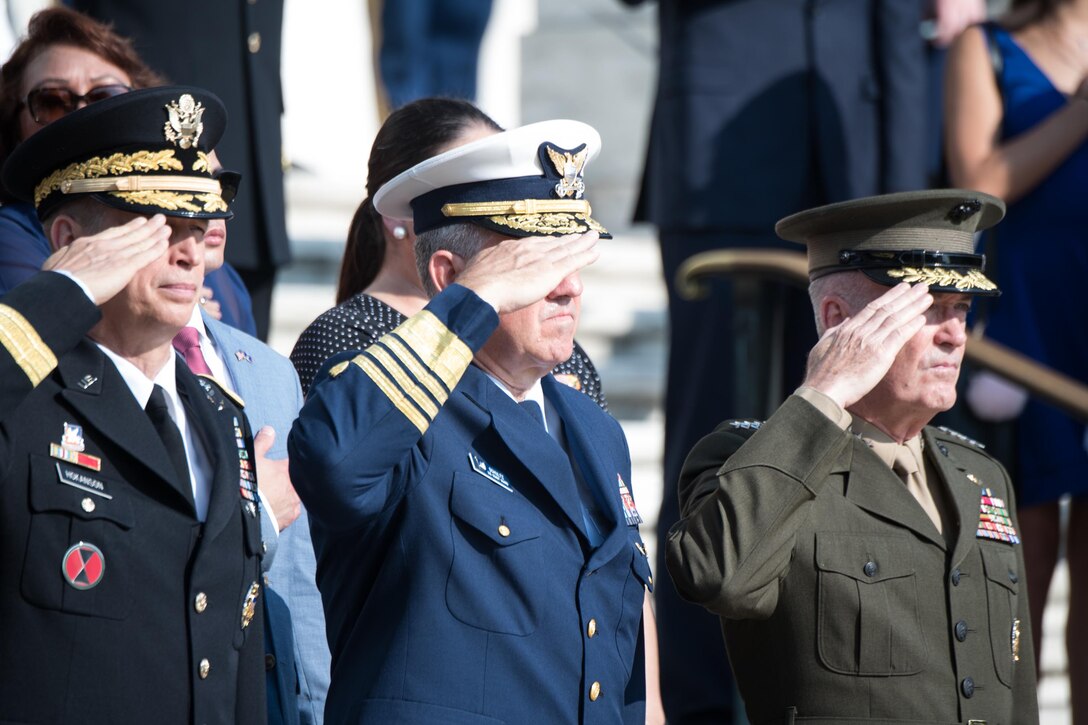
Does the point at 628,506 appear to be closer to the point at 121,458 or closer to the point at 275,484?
the point at 275,484

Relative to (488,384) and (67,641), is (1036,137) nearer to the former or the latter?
(488,384)

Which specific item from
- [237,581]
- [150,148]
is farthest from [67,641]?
[150,148]

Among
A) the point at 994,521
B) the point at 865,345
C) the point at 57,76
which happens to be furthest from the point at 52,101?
the point at 994,521

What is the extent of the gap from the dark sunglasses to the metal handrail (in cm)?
183

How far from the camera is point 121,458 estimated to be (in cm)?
268

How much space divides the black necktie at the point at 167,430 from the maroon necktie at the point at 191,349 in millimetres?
586

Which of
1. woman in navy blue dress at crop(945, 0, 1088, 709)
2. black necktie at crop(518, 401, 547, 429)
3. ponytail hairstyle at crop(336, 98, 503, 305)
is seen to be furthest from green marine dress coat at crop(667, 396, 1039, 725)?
woman in navy blue dress at crop(945, 0, 1088, 709)

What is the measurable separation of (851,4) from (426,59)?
2.88 metres

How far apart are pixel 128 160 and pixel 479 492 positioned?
0.77 m

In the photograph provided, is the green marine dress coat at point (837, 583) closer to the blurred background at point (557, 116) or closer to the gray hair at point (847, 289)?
the gray hair at point (847, 289)

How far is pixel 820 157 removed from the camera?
5340mm

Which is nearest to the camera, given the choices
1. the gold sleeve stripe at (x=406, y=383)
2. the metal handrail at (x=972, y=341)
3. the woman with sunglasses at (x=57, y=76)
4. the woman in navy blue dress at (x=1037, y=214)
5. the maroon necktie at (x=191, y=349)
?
the gold sleeve stripe at (x=406, y=383)

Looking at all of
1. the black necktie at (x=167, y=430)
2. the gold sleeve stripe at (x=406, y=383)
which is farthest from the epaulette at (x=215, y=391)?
the gold sleeve stripe at (x=406, y=383)

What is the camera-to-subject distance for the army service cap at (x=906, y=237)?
10.7 feet
